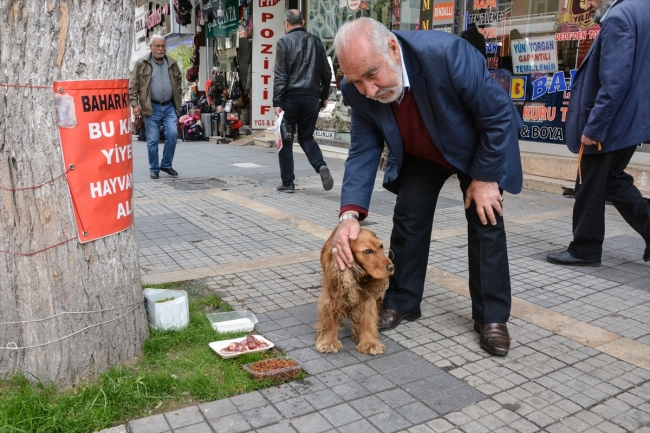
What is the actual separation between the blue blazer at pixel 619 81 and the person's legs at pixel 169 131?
623 centimetres

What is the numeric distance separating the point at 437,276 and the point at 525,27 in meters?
5.49

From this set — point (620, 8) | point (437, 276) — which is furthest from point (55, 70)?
point (620, 8)

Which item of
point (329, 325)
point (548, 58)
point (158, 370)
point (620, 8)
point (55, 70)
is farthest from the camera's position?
point (548, 58)

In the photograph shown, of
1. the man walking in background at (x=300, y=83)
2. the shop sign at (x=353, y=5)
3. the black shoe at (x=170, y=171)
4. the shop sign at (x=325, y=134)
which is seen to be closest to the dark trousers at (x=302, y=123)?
the man walking in background at (x=300, y=83)

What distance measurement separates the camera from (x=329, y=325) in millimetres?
3244

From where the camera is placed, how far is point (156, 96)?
9.05m

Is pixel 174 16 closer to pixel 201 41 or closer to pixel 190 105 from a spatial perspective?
pixel 201 41

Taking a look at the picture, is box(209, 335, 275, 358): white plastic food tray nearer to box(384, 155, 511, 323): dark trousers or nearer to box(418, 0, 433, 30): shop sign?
box(384, 155, 511, 323): dark trousers

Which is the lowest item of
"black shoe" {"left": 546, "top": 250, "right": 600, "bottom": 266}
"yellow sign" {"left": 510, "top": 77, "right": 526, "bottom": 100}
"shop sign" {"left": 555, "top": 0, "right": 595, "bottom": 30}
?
"black shoe" {"left": 546, "top": 250, "right": 600, "bottom": 266}

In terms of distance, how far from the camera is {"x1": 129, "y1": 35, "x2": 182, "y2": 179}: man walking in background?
884 centimetres

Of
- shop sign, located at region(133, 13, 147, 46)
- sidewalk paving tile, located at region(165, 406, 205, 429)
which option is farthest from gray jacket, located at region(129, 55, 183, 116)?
shop sign, located at region(133, 13, 147, 46)

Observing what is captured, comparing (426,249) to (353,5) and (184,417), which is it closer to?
(184,417)

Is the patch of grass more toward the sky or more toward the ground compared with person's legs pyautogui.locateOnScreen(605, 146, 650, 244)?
more toward the ground

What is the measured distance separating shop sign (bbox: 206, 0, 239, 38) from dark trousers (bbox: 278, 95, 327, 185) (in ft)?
37.1
